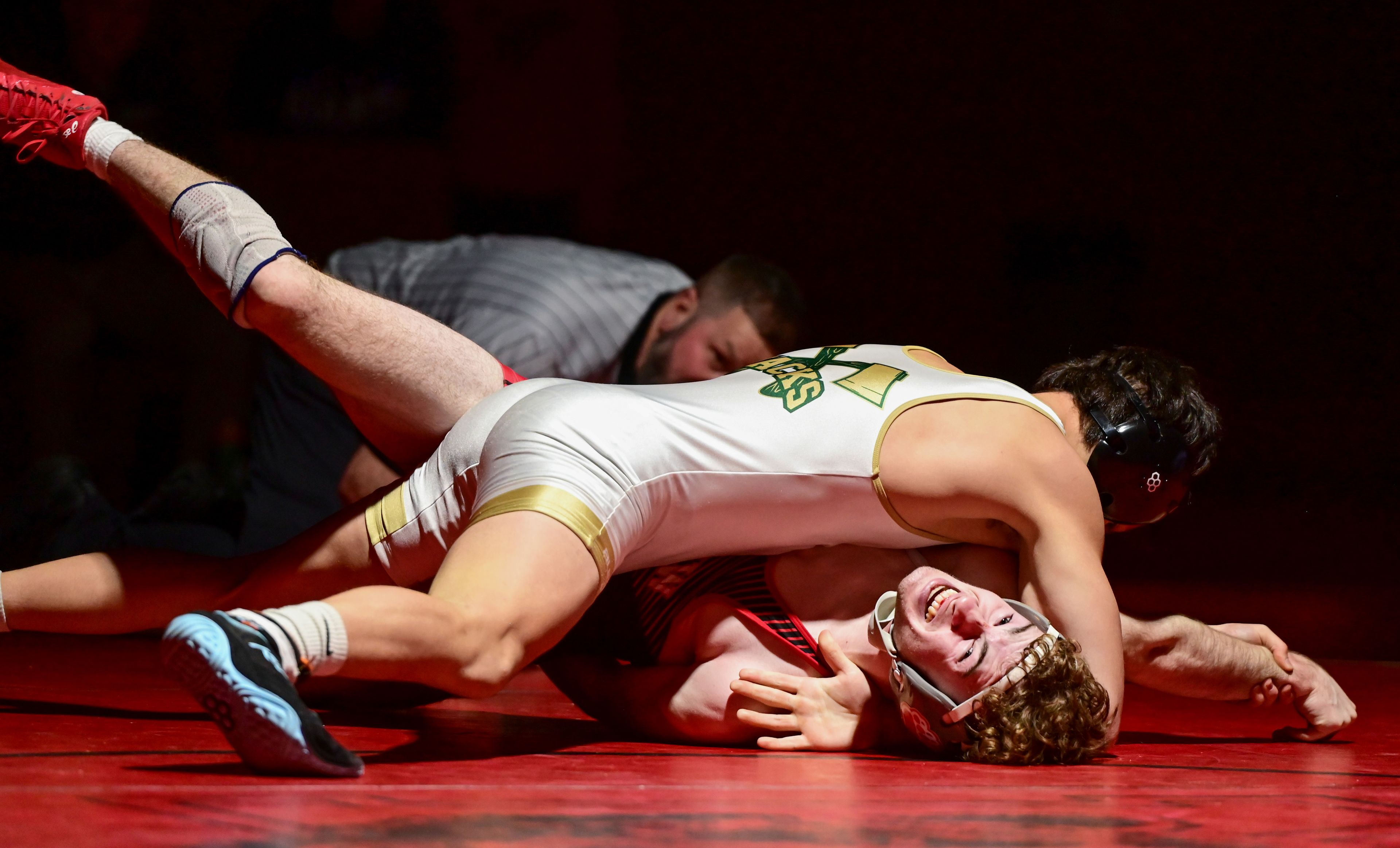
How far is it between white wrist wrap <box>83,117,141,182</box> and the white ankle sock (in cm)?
100

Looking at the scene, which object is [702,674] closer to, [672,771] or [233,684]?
[672,771]

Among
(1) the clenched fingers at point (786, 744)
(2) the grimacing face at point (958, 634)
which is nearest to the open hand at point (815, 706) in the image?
(1) the clenched fingers at point (786, 744)

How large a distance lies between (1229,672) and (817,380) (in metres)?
0.85

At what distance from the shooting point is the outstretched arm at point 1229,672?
217 cm

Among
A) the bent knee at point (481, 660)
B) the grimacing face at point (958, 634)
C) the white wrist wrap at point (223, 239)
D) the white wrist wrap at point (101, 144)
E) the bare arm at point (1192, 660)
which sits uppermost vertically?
the white wrist wrap at point (101, 144)

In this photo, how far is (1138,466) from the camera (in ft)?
6.88

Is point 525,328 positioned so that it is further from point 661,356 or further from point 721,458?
point 721,458

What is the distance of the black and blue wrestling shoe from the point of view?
130 centimetres

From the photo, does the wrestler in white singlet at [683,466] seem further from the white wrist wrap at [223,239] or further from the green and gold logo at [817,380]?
the white wrist wrap at [223,239]

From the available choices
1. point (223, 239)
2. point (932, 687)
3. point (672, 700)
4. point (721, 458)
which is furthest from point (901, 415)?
point (223, 239)

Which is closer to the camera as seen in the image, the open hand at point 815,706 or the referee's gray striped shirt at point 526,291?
the open hand at point 815,706

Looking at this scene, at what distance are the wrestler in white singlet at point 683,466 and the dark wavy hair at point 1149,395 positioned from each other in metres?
0.16

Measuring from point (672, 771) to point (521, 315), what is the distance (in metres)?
2.11

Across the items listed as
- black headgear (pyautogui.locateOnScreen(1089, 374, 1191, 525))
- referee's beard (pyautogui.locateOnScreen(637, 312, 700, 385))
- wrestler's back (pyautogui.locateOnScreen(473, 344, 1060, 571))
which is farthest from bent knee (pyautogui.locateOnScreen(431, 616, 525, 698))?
referee's beard (pyautogui.locateOnScreen(637, 312, 700, 385))
